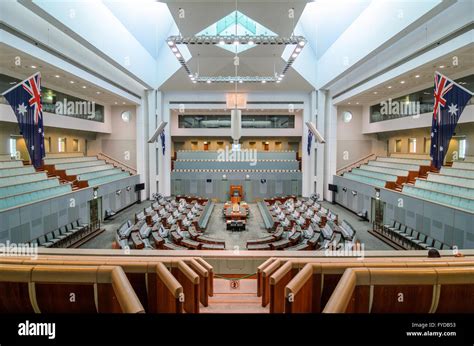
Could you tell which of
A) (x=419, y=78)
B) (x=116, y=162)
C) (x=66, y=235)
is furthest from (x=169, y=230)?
(x=419, y=78)

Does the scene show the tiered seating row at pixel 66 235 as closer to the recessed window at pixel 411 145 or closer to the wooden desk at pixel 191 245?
the wooden desk at pixel 191 245

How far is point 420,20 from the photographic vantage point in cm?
942

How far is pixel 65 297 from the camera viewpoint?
135 inches

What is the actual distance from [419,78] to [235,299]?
583 inches

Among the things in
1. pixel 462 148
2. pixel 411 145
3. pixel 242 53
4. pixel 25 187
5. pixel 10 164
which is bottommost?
pixel 25 187

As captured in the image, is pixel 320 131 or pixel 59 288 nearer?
pixel 59 288

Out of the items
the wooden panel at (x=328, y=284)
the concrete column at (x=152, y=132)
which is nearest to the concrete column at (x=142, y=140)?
the concrete column at (x=152, y=132)

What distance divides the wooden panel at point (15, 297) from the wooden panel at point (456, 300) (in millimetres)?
5152

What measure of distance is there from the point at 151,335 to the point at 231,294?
2.59 meters

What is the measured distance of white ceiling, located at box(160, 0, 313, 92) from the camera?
416 inches

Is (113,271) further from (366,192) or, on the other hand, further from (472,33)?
(366,192)

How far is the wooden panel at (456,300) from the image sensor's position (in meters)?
3.37

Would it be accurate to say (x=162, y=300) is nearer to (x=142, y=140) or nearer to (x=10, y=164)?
(x=10, y=164)

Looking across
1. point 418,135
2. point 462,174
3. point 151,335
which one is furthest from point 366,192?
point 151,335
